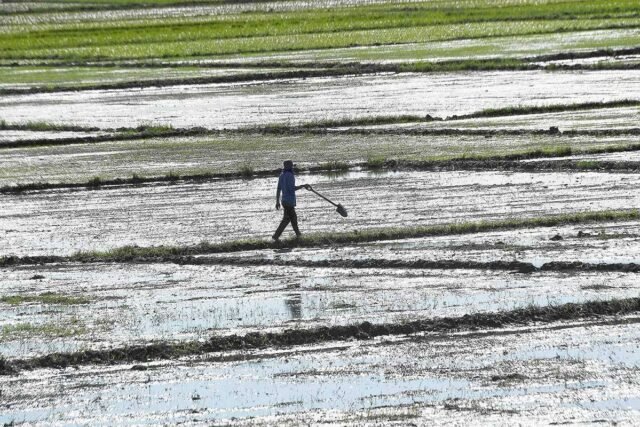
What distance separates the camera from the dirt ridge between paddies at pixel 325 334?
1180 cm

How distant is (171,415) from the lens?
10.0m

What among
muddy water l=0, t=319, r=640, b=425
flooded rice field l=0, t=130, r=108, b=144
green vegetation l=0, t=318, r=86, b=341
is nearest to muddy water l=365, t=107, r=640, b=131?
flooded rice field l=0, t=130, r=108, b=144

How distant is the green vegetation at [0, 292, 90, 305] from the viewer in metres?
14.3

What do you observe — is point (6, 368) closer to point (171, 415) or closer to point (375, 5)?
point (171, 415)

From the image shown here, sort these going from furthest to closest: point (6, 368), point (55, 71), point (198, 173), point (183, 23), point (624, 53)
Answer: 1. point (183, 23)
2. point (55, 71)
3. point (624, 53)
4. point (198, 173)
5. point (6, 368)

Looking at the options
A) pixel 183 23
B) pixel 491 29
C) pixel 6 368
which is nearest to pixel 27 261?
→ pixel 6 368

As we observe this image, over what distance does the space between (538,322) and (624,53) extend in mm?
28459

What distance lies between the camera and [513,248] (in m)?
15.6

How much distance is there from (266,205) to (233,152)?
19.9ft

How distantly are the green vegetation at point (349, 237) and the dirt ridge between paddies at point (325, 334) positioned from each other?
170 inches

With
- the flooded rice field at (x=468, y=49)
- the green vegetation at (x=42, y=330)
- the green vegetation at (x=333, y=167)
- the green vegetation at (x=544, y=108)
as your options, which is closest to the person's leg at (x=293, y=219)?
the green vegetation at (x=42, y=330)

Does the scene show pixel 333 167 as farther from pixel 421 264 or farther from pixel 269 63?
pixel 269 63

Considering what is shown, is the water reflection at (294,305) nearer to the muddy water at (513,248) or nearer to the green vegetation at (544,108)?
the muddy water at (513,248)

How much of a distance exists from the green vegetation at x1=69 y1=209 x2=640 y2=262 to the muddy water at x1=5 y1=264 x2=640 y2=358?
0.90m
